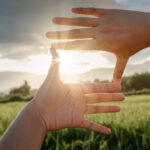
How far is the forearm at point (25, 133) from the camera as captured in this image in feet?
4.21

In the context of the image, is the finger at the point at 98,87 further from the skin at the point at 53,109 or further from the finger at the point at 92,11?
the finger at the point at 92,11

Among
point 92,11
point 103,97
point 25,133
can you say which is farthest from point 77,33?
point 25,133

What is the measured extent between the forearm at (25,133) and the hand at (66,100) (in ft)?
0.20

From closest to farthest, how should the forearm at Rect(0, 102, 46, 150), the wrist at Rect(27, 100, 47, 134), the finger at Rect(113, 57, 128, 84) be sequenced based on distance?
the forearm at Rect(0, 102, 46, 150)
the wrist at Rect(27, 100, 47, 134)
the finger at Rect(113, 57, 128, 84)

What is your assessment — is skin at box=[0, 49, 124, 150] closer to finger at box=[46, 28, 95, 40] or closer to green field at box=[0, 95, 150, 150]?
finger at box=[46, 28, 95, 40]

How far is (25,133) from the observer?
1332mm

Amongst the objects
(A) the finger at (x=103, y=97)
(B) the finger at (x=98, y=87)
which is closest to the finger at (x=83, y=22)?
(B) the finger at (x=98, y=87)

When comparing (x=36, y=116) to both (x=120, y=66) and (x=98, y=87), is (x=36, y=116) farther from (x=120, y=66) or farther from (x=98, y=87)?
(x=120, y=66)

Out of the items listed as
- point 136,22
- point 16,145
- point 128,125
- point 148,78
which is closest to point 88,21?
point 136,22

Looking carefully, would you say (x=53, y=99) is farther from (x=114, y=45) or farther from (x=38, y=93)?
(x=114, y=45)

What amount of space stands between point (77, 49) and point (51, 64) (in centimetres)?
23

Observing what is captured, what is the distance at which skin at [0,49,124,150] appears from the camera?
1.33 metres

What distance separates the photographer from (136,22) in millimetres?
1619

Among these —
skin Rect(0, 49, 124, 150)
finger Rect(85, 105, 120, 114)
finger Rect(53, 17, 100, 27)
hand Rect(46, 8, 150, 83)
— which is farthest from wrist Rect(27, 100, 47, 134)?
finger Rect(53, 17, 100, 27)
